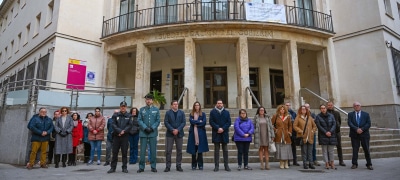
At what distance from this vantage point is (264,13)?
13.9 m

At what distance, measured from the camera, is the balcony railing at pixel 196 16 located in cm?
1420

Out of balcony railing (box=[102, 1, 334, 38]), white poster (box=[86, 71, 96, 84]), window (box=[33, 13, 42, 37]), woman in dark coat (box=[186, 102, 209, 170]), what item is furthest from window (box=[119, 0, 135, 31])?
woman in dark coat (box=[186, 102, 209, 170])

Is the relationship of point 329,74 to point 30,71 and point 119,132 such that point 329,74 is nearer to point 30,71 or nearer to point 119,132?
point 119,132

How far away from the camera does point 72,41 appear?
14.8 metres

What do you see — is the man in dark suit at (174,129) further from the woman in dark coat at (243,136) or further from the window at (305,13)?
the window at (305,13)

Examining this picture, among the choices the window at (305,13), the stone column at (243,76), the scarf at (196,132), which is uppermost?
the window at (305,13)

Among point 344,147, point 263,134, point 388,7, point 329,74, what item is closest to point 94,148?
point 263,134

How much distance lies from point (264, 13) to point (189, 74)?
4.88 meters

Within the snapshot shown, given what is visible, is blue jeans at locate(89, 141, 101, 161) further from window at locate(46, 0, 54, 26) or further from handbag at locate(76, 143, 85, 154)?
window at locate(46, 0, 54, 26)

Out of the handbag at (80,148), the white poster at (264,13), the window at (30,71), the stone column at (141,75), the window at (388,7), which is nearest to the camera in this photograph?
the handbag at (80,148)

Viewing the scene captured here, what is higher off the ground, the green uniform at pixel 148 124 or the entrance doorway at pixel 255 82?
the entrance doorway at pixel 255 82

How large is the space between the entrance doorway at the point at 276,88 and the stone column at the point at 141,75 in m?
7.98

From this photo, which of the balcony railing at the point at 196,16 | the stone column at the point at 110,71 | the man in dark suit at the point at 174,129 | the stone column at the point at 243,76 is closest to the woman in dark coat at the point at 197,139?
A: the man in dark suit at the point at 174,129

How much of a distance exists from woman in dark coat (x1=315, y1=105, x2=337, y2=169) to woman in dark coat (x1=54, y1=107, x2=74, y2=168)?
7.03 metres
